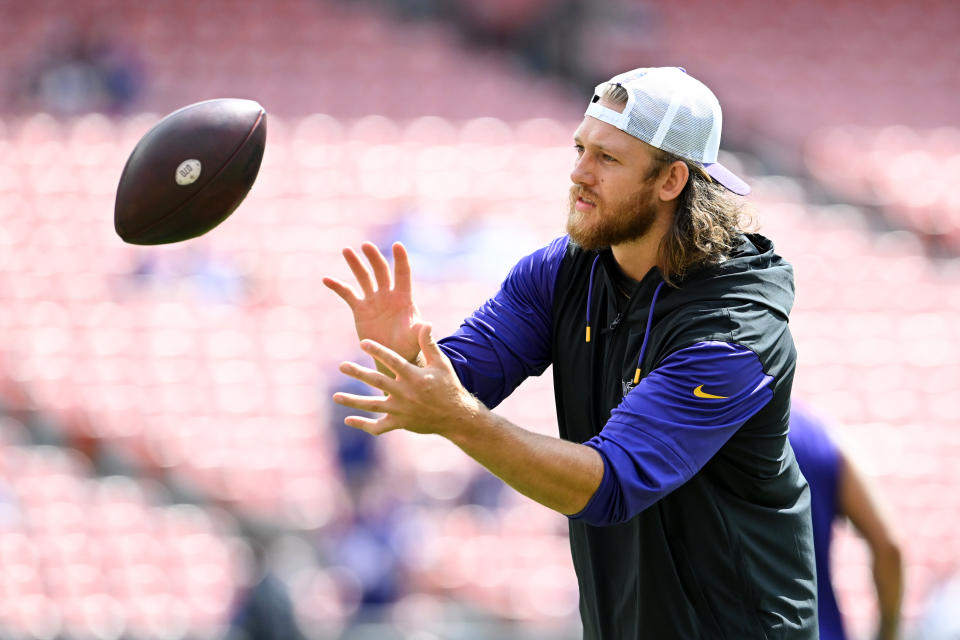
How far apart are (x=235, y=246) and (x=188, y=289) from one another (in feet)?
2.15

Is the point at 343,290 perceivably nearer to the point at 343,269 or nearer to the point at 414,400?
the point at 414,400

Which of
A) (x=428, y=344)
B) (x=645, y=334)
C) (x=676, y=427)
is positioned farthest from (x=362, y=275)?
(x=676, y=427)

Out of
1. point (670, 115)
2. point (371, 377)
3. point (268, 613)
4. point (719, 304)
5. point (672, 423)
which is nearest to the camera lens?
point (371, 377)

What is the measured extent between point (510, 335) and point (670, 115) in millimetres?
601

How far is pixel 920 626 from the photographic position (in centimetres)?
575

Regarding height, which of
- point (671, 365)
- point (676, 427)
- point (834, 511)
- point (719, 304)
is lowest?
point (834, 511)

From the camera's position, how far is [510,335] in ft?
8.90

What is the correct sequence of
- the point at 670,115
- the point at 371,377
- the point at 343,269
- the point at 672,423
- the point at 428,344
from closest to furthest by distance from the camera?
1. the point at 371,377
2. the point at 428,344
3. the point at 672,423
4. the point at 670,115
5. the point at 343,269

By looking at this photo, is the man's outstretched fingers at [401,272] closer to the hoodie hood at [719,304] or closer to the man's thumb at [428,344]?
the man's thumb at [428,344]

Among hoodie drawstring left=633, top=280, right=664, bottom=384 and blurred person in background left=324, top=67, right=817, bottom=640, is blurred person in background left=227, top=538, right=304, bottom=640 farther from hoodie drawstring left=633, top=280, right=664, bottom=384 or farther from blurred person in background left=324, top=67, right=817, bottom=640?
hoodie drawstring left=633, top=280, right=664, bottom=384

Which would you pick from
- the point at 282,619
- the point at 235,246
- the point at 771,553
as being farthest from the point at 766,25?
the point at 771,553

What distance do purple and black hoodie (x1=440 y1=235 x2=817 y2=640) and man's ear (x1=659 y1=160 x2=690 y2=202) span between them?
0.17 m

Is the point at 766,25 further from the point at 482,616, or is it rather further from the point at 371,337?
the point at 371,337

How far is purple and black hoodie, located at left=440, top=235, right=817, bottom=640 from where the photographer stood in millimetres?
2254
